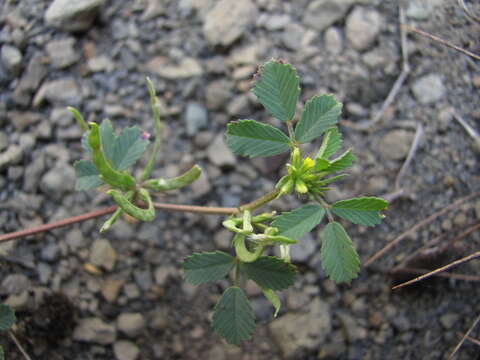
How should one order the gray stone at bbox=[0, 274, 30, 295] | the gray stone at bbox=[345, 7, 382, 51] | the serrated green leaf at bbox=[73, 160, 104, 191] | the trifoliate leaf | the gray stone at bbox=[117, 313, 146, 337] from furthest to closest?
the gray stone at bbox=[345, 7, 382, 51] → the gray stone at bbox=[117, 313, 146, 337] → the gray stone at bbox=[0, 274, 30, 295] → the serrated green leaf at bbox=[73, 160, 104, 191] → the trifoliate leaf

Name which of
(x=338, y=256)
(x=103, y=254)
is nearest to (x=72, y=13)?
(x=103, y=254)

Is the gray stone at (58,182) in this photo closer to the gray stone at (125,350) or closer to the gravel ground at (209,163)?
the gravel ground at (209,163)

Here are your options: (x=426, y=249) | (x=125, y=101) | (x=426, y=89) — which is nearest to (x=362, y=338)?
(x=426, y=249)

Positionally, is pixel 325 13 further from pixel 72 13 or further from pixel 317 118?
pixel 72 13

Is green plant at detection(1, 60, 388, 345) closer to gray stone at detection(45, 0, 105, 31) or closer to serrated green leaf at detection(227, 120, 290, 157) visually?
serrated green leaf at detection(227, 120, 290, 157)

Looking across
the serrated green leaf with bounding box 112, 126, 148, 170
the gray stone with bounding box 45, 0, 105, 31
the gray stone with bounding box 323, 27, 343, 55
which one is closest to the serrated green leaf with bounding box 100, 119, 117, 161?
the serrated green leaf with bounding box 112, 126, 148, 170

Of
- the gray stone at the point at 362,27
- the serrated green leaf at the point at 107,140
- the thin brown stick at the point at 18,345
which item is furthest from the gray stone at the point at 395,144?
the thin brown stick at the point at 18,345
